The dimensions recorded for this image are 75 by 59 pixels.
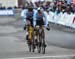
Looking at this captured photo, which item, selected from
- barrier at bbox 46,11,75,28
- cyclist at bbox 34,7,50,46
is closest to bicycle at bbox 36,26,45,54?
cyclist at bbox 34,7,50,46

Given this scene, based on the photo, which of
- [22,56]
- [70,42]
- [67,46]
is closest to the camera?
[22,56]

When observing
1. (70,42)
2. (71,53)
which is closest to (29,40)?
(71,53)

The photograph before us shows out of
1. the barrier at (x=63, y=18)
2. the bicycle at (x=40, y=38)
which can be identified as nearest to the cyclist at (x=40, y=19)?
the bicycle at (x=40, y=38)

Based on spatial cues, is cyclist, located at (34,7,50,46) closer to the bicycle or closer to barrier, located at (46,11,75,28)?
the bicycle

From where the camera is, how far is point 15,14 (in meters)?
47.9

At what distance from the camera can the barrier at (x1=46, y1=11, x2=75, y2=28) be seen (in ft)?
90.5

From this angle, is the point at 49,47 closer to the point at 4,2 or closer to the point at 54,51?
the point at 54,51

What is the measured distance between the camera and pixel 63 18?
30.2 meters

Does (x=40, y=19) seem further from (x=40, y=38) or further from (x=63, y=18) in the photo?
(x=63, y=18)

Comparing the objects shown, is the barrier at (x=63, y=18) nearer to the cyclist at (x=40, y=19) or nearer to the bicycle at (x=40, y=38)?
the bicycle at (x=40, y=38)

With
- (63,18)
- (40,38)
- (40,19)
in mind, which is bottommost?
(63,18)

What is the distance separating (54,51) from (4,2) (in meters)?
45.8

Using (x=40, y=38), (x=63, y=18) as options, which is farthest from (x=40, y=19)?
(x=63, y=18)

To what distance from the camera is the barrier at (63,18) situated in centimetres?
2759
